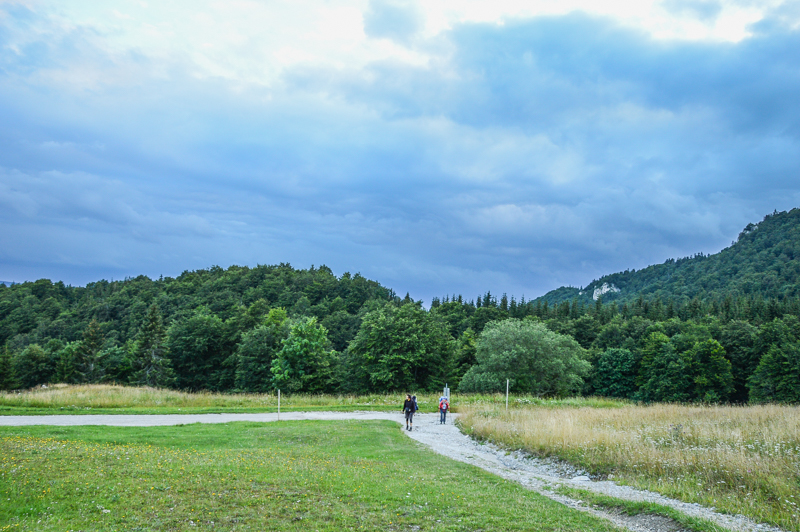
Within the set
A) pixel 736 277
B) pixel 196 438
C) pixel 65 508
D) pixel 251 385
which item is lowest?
pixel 251 385

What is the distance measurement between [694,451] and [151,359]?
87553 millimetres

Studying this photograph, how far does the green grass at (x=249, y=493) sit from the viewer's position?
796cm

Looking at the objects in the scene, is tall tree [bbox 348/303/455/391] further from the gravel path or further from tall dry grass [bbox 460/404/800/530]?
tall dry grass [bbox 460/404/800/530]

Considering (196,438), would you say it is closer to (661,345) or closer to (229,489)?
(229,489)

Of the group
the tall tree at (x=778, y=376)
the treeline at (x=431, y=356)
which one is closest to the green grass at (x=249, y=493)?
the treeline at (x=431, y=356)

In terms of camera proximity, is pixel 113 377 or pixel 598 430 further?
pixel 113 377

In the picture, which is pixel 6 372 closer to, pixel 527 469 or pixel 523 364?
pixel 523 364

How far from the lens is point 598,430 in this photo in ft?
63.8

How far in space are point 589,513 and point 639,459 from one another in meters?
6.07

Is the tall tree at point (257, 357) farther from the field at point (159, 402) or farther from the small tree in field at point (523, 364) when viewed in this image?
the field at point (159, 402)

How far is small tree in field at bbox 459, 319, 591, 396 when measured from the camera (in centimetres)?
5662

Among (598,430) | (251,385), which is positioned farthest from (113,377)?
(598,430)

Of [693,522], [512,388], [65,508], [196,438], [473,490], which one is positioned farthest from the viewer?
[512,388]

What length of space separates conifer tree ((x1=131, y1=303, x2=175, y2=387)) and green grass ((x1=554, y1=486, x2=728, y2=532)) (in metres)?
85.4
